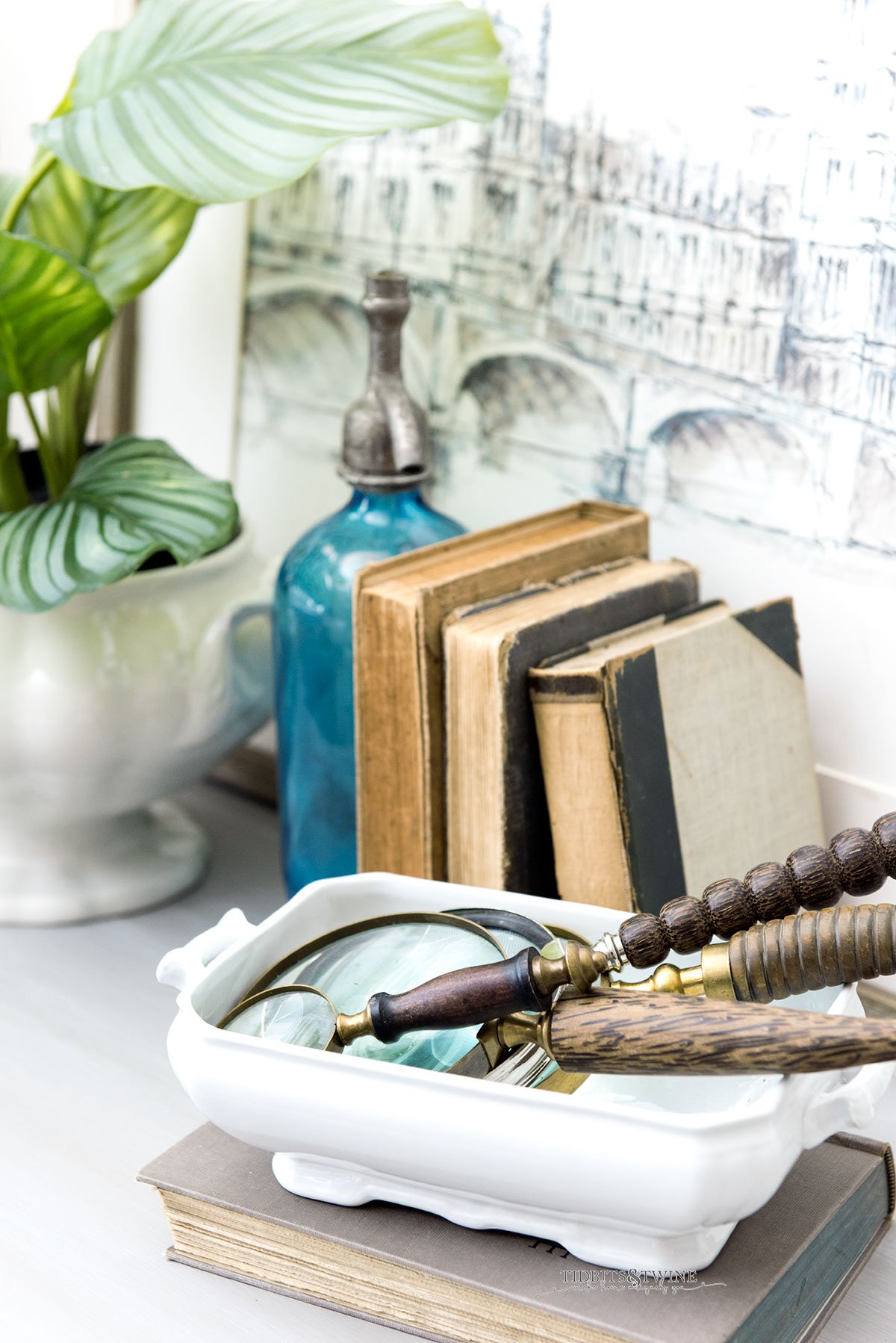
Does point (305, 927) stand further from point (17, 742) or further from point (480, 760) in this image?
point (17, 742)

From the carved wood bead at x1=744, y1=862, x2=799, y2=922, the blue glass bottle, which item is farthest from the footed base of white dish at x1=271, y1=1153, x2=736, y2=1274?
the blue glass bottle

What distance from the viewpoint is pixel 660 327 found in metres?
0.76

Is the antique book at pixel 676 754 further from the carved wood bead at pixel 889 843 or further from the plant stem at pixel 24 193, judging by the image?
the plant stem at pixel 24 193

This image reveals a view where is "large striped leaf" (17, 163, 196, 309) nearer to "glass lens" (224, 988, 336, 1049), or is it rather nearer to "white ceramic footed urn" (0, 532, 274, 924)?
"white ceramic footed urn" (0, 532, 274, 924)

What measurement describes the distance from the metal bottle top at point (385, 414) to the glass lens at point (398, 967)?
274mm

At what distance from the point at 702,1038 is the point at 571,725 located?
0.22m

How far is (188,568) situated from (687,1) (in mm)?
392

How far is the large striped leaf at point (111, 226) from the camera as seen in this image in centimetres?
79

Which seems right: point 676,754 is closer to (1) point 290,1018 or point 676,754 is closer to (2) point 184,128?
(1) point 290,1018

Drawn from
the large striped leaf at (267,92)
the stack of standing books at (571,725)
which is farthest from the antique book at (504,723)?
the large striped leaf at (267,92)

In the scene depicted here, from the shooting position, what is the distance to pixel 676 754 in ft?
2.16

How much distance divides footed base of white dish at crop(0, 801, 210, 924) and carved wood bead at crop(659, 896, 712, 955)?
429 millimetres

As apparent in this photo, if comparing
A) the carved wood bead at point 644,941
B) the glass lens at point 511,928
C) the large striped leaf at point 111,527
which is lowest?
the glass lens at point 511,928

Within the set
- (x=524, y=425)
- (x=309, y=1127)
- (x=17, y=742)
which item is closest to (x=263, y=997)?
(x=309, y=1127)
